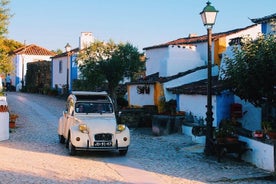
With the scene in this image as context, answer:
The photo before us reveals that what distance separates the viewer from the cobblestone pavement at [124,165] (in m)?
10.1

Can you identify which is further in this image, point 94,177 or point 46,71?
point 46,71

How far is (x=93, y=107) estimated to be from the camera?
47.4 feet

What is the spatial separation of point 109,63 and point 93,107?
13827 mm

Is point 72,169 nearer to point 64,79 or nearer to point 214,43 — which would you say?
point 214,43

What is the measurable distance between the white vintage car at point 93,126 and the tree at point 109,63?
13042mm

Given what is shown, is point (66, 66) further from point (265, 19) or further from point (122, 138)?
point (122, 138)

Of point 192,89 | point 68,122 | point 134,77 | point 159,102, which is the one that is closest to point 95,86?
point 134,77

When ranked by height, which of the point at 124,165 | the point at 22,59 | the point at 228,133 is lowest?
the point at 124,165

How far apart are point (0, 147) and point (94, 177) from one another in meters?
5.90

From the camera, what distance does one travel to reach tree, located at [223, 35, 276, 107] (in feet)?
38.8

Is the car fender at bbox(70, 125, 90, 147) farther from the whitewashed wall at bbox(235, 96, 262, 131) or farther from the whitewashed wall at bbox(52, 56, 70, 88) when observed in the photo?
the whitewashed wall at bbox(52, 56, 70, 88)

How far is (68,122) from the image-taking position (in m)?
14.6

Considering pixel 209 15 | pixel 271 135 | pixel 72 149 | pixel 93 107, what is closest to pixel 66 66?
pixel 93 107

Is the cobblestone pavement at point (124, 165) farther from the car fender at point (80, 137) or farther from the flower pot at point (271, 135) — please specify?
the flower pot at point (271, 135)
